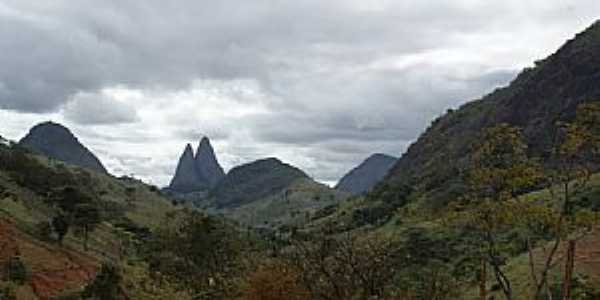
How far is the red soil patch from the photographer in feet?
231

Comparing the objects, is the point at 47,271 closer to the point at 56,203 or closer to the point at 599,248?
the point at 56,203

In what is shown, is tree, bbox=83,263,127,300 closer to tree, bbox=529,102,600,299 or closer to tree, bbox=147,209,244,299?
tree, bbox=147,209,244,299

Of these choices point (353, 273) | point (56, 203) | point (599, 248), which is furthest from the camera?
point (56, 203)

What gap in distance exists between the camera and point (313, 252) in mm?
38062

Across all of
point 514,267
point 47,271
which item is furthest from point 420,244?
point 47,271

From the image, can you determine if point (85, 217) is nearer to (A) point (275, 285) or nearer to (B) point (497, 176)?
(A) point (275, 285)

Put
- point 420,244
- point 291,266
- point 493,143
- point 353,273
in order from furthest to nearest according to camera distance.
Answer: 1. point 420,244
2. point 291,266
3. point 353,273
4. point 493,143

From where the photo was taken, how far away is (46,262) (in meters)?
76.2

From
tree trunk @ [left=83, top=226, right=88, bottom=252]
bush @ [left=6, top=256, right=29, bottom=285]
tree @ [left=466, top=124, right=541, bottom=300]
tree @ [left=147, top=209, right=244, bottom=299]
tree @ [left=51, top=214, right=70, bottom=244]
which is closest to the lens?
tree @ [left=466, top=124, right=541, bottom=300]

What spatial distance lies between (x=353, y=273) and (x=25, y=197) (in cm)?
9072

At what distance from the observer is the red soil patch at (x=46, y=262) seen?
70.3 metres

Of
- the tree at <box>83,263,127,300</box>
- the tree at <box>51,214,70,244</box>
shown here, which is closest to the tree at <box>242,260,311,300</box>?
the tree at <box>83,263,127,300</box>

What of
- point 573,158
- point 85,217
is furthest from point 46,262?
point 573,158

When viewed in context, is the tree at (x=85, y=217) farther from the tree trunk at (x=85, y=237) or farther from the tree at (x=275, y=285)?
the tree at (x=275, y=285)
